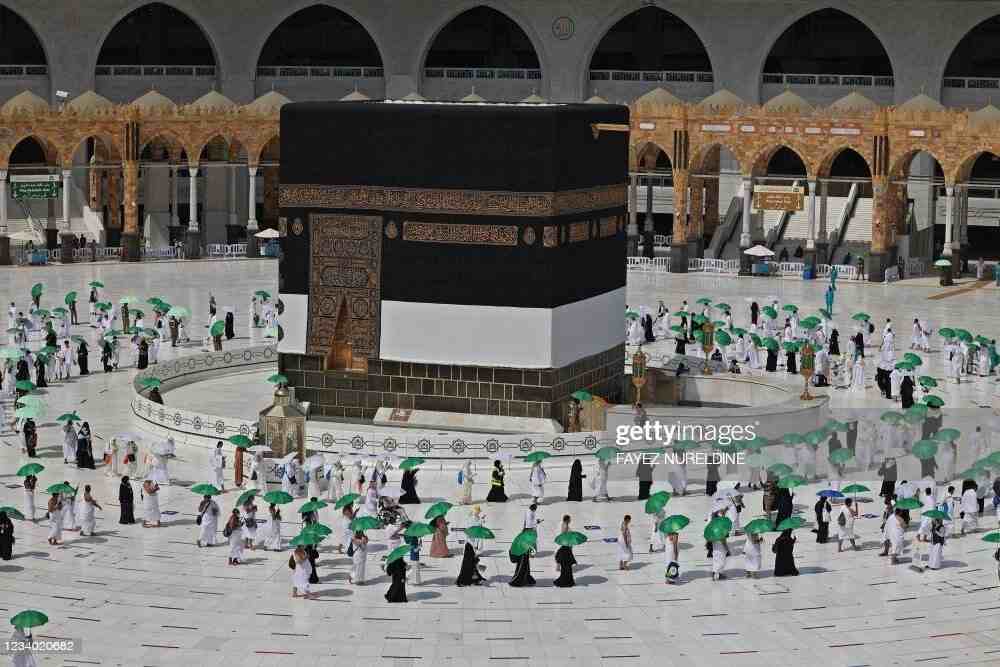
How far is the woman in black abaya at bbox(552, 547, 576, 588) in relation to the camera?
30141 millimetres

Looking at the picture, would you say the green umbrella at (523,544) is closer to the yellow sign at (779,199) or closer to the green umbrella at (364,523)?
the green umbrella at (364,523)

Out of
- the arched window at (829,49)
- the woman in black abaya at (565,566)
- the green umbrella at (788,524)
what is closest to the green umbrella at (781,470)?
the green umbrella at (788,524)

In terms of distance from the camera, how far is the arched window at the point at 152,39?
82125 mm

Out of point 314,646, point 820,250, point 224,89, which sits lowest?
point 314,646

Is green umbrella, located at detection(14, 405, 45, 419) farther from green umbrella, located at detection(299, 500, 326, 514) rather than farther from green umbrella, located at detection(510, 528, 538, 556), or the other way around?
green umbrella, located at detection(510, 528, 538, 556)

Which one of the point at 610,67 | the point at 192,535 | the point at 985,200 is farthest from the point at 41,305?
the point at 985,200

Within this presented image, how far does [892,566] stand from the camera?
31594 millimetres

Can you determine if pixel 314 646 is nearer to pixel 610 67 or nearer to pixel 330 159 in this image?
pixel 330 159

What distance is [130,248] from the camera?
233 feet

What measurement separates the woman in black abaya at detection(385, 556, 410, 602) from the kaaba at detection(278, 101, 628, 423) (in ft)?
35.7

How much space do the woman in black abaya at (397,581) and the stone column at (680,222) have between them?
140ft

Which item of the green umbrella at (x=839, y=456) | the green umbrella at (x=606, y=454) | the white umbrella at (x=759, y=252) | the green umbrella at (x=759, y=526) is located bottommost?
the green umbrella at (x=759, y=526)

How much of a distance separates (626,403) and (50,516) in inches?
637

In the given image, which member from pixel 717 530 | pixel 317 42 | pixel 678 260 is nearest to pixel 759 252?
pixel 678 260
